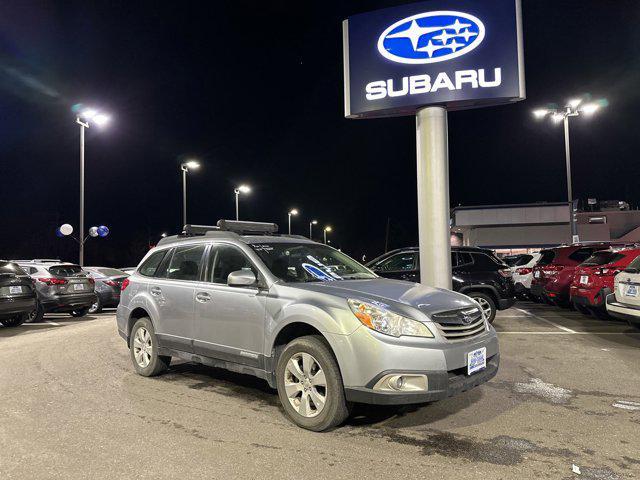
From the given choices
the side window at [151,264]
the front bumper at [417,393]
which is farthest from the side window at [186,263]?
the front bumper at [417,393]

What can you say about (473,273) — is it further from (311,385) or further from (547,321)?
(311,385)

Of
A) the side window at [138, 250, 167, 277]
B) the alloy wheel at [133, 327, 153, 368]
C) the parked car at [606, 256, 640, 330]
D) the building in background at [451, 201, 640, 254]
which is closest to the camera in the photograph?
the alloy wheel at [133, 327, 153, 368]

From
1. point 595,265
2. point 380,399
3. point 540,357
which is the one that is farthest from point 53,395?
point 595,265

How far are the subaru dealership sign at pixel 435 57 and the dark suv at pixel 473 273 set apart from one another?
10.4ft

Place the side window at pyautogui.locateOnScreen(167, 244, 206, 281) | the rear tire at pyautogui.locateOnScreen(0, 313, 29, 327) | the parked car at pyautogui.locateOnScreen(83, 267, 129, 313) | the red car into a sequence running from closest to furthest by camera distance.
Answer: the side window at pyautogui.locateOnScreen(167, 244, 206, 281), the rear tire at pyautogui.locateOnScreen(0, 313, 29, 327), the red car, the parked car at pyautogui.locateOnScreen(83, 267, 129, 313)

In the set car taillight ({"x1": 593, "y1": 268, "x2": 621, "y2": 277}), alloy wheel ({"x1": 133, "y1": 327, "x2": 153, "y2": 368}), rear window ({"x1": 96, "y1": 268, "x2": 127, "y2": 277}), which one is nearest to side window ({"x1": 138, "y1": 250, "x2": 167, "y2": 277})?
alloy wheel ({"x1": 133, "y1": 327, "x2": 153, "y2": 368})

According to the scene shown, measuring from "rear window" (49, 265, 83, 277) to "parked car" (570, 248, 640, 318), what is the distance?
41.3 feet

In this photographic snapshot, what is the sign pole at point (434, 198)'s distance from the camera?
949 cm

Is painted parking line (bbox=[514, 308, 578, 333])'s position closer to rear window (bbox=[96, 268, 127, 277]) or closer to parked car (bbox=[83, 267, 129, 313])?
parked car (bbox=[83, 267, 129, 313])

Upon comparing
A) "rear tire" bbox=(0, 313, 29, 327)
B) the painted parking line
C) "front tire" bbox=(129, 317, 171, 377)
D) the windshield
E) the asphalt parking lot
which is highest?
the windshield

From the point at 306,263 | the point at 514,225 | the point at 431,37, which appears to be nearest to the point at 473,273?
the point at 431,37

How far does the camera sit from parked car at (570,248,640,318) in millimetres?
9672

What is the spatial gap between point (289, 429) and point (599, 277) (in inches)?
321

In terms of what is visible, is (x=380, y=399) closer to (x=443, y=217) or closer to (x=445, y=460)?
(x=445, y=460)
